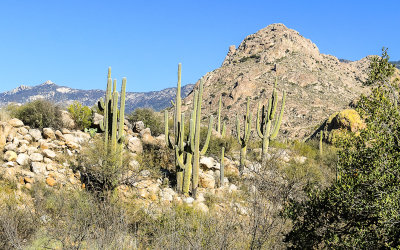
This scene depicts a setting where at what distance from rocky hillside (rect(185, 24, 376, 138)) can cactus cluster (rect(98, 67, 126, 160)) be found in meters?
26.4

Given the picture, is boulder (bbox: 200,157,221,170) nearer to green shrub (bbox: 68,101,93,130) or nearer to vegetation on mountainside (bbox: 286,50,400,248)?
green shrub (bbox: 68,101,93,130)

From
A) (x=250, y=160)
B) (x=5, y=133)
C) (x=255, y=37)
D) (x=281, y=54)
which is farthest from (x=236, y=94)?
(x=5, y=133)

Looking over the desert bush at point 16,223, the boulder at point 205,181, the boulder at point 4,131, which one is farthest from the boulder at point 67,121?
the desert bush at point 16,223

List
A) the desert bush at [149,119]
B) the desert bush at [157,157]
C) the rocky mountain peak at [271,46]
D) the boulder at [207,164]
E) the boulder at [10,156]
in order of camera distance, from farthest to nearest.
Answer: the rocky mountain peak at [271,46] < the desert bush at [149,119] < the boulder at [207,164] < the desert bush at [157,157] < the boulder at [10,156]

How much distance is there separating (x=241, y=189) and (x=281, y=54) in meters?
45.3

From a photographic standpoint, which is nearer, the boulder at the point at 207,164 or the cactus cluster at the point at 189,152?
the cactus cluster at the point at 189,152

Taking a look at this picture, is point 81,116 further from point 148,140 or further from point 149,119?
point 149,119

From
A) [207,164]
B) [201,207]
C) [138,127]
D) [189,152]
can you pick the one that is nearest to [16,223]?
[201,207]

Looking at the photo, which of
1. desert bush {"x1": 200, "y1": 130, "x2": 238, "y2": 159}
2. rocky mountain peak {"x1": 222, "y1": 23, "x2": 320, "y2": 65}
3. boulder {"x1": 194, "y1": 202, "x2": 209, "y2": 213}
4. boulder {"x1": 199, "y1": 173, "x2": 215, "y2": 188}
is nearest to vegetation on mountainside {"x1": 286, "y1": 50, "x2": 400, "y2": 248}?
boulder {"x1": 194, "y1": 202, "x2": 209, "y2": 213}

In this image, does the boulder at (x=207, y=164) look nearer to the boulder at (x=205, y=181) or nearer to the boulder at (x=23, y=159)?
the boulder at (x=205, y=181)

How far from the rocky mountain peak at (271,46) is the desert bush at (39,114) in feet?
144

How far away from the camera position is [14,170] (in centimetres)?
1113

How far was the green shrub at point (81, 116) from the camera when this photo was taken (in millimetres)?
16203

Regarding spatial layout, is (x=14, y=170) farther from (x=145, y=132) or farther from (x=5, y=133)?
(x=145, y=132)
